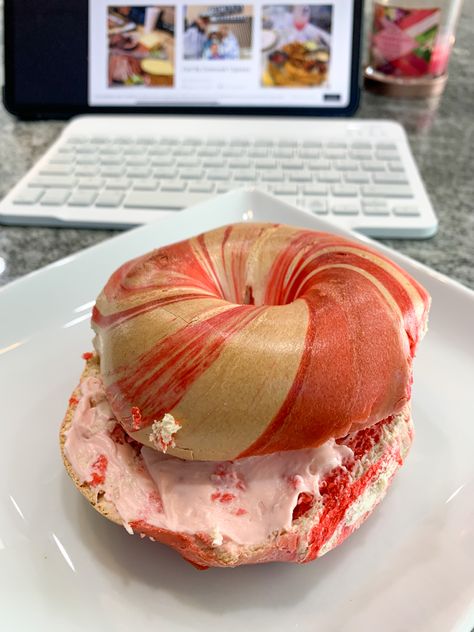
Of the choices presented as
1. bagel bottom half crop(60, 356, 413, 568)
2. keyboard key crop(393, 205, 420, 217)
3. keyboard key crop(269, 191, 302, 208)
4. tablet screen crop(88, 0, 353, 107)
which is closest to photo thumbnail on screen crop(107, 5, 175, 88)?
tablet screen crop(88, 0, 353, 107)

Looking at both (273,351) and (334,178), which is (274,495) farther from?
(334,178)

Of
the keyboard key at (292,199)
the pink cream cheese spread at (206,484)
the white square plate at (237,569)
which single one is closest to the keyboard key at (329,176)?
the keyboard key at (292,199)

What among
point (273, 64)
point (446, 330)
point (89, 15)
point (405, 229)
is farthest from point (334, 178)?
point (89, 15)

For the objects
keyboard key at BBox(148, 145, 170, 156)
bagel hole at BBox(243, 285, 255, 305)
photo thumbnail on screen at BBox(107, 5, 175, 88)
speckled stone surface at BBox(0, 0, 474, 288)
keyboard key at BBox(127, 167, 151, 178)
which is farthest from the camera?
photo thumbnail on screen at BBox(107, 5, 175, 88)

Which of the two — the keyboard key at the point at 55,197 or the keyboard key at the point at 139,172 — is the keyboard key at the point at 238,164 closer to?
the keyboard key at the point at 139,172

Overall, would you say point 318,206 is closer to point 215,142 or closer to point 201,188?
point 201,188

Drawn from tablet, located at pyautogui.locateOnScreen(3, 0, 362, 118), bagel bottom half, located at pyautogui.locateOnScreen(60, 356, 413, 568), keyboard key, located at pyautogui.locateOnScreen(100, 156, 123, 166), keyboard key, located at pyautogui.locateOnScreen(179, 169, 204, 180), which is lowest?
bagel bottom half, located at pyautogui.locateOnScreen(60, 356, 413, 568)

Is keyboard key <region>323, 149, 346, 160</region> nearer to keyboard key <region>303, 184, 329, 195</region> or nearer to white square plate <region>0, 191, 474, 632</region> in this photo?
keyboard key <region>303, 184, 329, 195</region>

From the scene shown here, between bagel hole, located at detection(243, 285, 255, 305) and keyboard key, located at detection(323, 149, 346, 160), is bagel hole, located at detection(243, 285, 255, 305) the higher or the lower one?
the lower one
